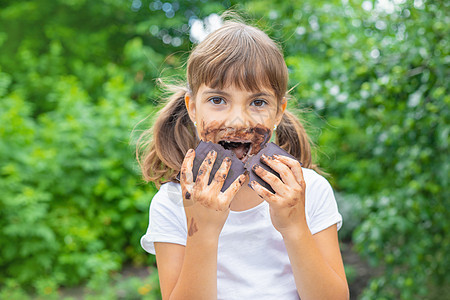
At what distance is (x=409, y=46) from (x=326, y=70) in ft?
2.01

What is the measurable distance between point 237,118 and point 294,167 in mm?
236

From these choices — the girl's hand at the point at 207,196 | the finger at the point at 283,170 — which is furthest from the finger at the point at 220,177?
the finger at the point at 283,170

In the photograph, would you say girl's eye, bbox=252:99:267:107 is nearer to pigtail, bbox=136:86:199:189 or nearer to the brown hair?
the brown hair

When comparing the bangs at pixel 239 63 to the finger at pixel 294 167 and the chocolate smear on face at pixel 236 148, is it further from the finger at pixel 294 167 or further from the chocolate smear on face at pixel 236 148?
the finger at pixel 294 167

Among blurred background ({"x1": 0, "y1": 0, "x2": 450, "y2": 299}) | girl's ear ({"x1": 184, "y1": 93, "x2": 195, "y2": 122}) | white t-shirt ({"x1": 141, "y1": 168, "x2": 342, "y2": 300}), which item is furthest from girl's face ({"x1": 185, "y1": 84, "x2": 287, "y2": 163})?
blurred background ({"x1": 0, "y1": 0, "x2": 450, "y2": 299})

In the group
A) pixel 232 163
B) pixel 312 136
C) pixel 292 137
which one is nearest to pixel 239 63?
pixel 232 163

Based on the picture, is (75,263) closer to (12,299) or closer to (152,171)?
(12,299)

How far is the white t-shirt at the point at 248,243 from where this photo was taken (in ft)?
4.92

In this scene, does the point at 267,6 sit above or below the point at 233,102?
below

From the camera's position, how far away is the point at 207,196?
3.92 ft

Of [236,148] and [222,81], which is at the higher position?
[222,81]

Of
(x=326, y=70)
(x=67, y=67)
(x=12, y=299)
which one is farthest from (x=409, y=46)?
(x=67, y=67)

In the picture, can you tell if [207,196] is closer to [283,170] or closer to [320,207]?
[283,170]

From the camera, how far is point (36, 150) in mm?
4312
